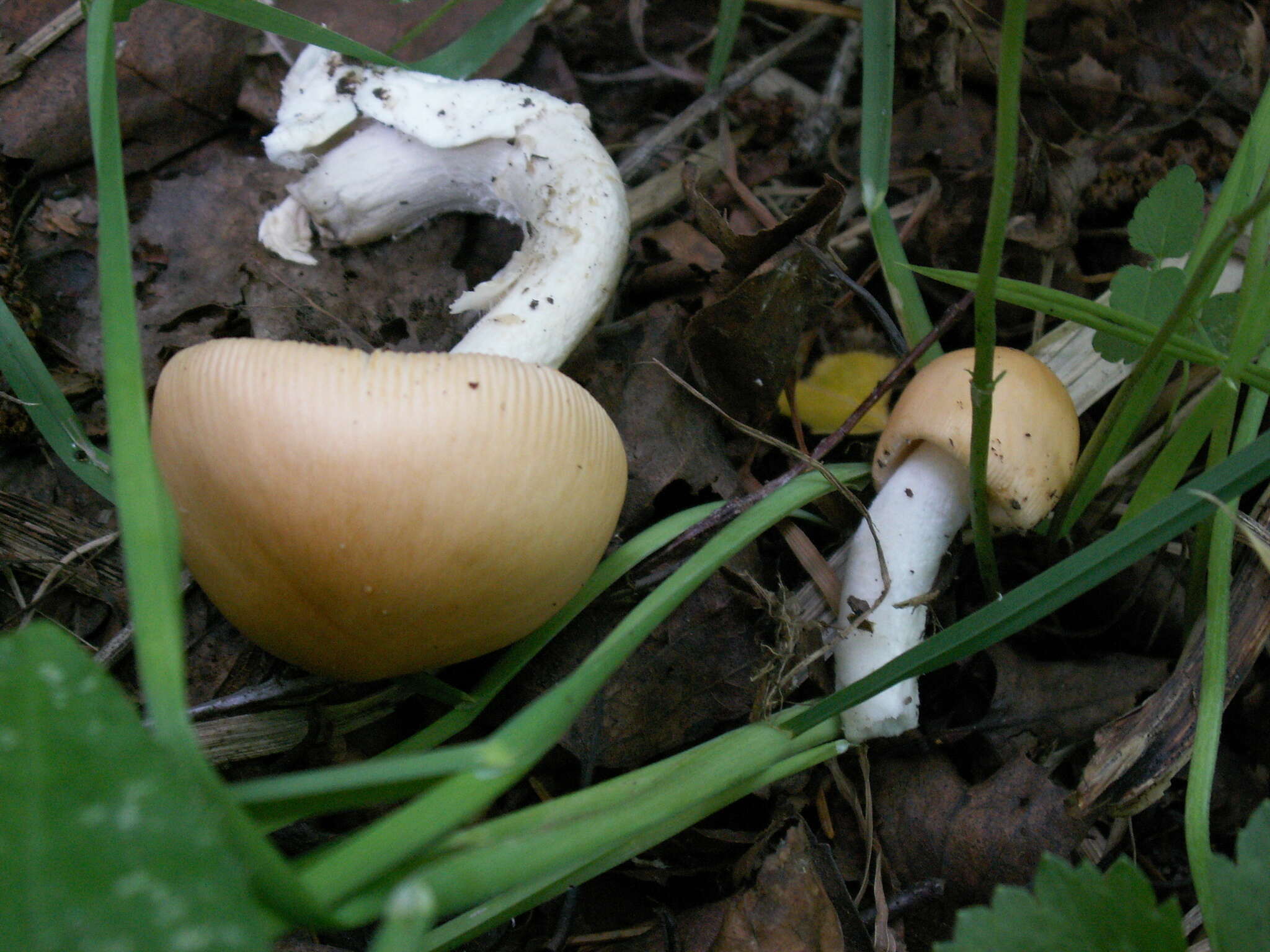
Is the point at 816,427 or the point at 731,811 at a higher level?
the point at 816,427

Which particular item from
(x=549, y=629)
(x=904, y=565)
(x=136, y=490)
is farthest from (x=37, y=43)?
(x=904, y=565)

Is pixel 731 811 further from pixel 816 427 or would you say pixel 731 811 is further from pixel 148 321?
pixel 148 321

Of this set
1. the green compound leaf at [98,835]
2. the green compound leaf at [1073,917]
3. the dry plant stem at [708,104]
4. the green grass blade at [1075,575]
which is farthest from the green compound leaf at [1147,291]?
the green compound leaf at [98,835]

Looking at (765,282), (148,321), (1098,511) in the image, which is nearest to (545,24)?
(765,282)

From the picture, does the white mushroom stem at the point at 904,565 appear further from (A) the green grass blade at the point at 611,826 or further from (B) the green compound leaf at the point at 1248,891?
(B) the green compound leaf at the point at 1248,891

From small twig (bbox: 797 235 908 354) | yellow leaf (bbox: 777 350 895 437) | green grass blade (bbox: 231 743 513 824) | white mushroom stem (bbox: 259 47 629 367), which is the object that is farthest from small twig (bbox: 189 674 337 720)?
small twig (bbox: 797 235 908 354)
